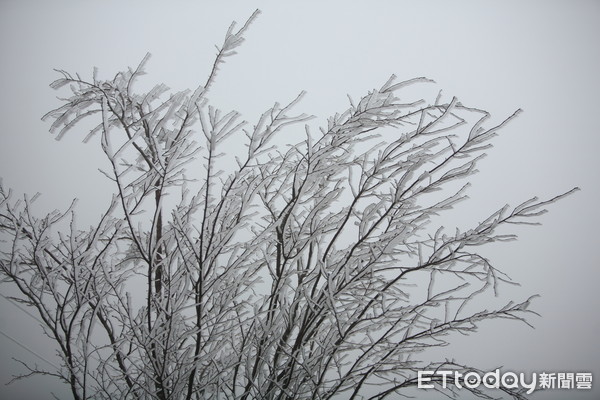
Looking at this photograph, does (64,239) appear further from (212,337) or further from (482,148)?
(482,148)

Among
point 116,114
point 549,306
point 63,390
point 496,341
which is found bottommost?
point 63,390

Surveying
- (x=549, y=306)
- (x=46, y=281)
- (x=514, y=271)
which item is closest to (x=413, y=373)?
(x=46, y=281)

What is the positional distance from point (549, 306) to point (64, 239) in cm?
2863

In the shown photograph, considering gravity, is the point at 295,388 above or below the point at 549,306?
below

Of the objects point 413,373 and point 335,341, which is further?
point 413,373

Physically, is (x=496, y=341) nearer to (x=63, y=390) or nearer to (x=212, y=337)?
(x=63, y=390)

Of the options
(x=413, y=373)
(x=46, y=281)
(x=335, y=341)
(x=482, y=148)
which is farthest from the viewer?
(x=413, y=373)

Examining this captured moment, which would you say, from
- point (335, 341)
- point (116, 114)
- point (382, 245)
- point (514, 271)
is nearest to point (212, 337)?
point (335, 341)

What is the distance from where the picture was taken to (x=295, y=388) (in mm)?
1895

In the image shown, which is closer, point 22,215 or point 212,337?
point 212,337

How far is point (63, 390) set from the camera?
16.1m

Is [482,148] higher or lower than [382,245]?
higher

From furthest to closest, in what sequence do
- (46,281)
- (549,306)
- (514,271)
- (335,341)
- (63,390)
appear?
(549,306) → (514,271) → (63,390) → (335,341) → (46,281)

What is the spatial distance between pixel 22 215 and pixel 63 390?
1857cm
